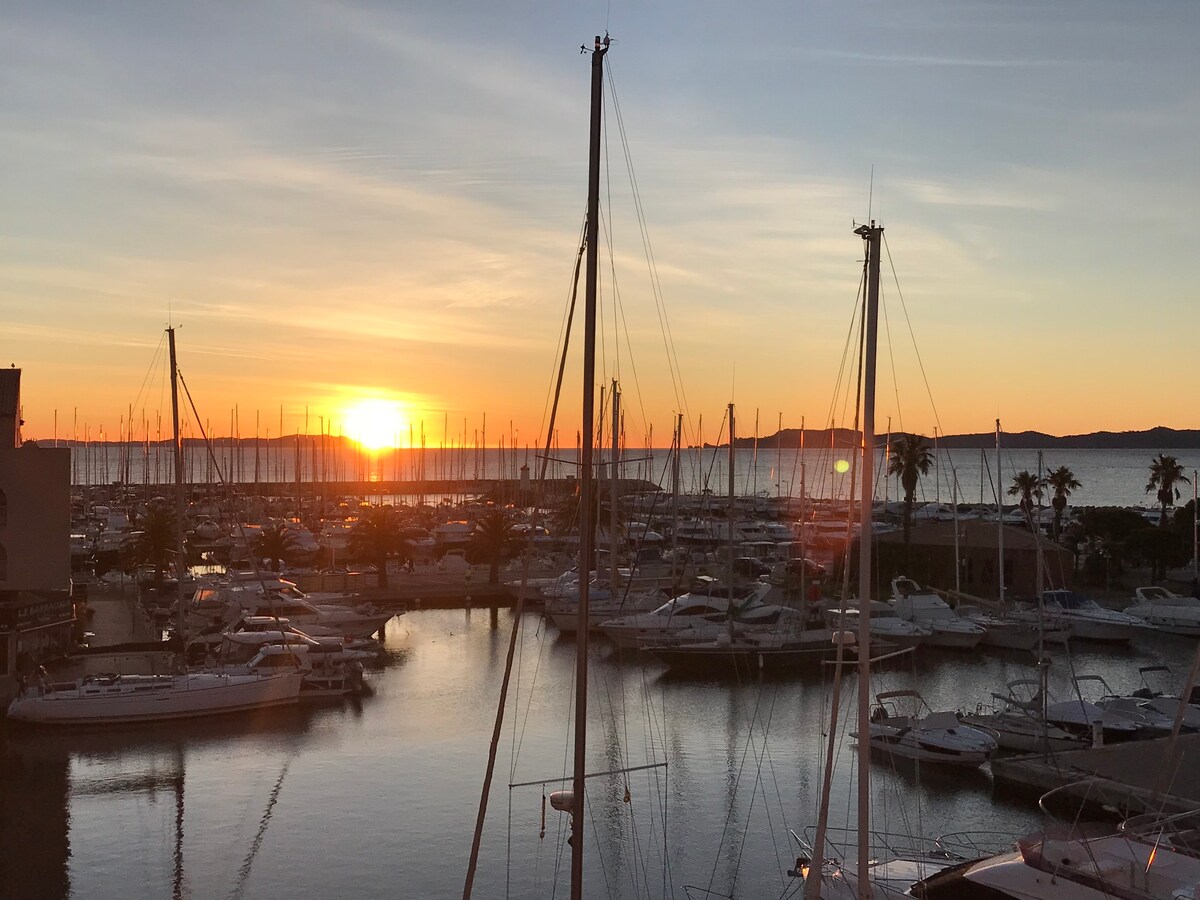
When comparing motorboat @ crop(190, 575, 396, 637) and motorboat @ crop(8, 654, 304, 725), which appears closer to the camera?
motorboat @ crop(8, 654, 304, 725)

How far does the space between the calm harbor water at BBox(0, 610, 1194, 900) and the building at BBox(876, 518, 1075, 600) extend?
46.1 ft

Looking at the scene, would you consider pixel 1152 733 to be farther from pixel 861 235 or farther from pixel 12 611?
pixel 12 611

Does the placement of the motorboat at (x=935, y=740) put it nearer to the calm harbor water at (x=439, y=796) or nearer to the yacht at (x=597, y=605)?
the calm harbor water at (x=439, y=796)

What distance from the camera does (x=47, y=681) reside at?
29.6m

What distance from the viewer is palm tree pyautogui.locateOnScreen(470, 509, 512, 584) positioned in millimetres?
52406

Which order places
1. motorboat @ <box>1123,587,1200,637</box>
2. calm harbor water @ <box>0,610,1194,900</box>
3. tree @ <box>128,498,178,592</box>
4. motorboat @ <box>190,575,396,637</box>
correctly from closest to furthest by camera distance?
calm harbor water @ <box>0,610,1194,900</box>
motorboat @ <box>190,575,396,637</box>
motorboat @ <box>1123,587,1200,637</box>
tree @ <box>128,498,178,592</box>

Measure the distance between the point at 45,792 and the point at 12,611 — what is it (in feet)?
31.8

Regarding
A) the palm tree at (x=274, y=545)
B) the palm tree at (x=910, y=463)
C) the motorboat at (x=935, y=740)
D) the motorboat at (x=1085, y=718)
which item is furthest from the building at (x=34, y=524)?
the palm tree at (x=910, y=463)

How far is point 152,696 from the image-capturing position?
29141 mm

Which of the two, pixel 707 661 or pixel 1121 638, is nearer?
pixel 707 661

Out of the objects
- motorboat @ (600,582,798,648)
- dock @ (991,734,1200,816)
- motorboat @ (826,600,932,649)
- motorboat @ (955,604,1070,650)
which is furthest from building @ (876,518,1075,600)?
dock @ (991,734,1200,816)

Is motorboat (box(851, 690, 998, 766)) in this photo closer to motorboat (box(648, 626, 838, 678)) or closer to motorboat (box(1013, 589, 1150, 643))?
motorboat (box(648, 626, 838, 678))

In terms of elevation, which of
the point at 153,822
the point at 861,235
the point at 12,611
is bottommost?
the point at 153,822

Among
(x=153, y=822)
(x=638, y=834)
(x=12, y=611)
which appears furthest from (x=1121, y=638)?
(x=12, y=611)
